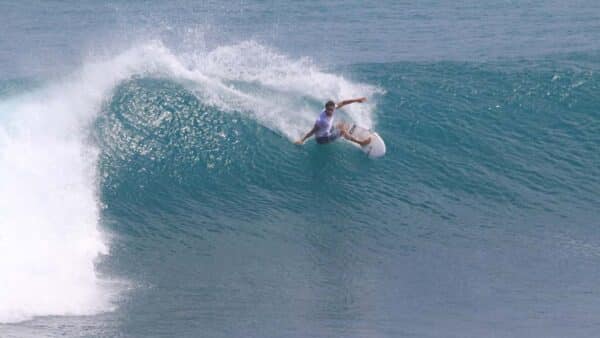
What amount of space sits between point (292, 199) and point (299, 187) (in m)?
0.60

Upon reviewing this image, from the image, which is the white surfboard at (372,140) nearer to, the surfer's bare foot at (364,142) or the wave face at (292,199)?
the surfer's bare foot at (364,142)

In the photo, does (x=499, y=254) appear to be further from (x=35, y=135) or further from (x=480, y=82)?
(x=35, y=135)

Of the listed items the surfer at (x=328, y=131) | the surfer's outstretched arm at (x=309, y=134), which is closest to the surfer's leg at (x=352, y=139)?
the surfer at (x=328, y=131)

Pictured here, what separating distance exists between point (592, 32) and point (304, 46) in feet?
34.9

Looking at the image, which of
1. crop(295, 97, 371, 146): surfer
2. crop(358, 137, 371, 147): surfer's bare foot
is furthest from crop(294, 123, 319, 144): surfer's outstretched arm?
crop(358, 137, 371, 147): surfer's bare foot

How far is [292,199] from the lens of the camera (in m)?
21.0

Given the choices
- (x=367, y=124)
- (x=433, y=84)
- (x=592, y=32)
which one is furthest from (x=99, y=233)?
(x=592, y=32)

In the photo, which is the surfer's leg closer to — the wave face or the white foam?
the wave face

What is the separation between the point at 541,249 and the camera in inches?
737

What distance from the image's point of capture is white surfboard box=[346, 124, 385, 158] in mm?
22578

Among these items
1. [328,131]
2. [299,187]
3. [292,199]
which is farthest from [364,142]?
[292,199]

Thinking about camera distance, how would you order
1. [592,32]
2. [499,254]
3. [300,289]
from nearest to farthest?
[300,289] < [499,254] < [592,32]

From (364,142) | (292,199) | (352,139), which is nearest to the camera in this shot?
(292,199)

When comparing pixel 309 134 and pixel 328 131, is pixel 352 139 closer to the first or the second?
pixel 328 131
